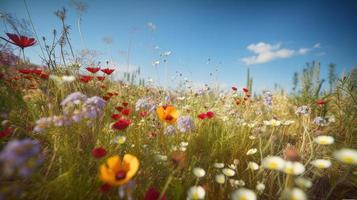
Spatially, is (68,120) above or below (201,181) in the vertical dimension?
above

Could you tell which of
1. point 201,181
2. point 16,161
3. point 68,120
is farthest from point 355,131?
point 16,161

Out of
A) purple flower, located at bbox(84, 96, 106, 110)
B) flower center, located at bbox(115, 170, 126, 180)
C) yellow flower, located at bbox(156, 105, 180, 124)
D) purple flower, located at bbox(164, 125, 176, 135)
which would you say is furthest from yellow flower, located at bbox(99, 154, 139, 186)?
purple flower, located at bbox(164, 125, 176, 135)

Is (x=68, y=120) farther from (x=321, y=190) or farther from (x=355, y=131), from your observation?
(x=355, y=131)

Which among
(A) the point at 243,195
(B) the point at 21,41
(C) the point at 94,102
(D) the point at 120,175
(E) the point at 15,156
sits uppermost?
(B) the point at 21,41

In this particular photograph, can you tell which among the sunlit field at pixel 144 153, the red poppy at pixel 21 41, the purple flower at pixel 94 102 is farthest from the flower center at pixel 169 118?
the red poppy at pixel 21 41

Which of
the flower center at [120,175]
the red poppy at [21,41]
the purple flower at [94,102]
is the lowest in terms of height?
the flower center at [120,175]

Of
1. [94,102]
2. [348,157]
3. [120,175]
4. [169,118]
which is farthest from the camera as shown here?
[169,118]

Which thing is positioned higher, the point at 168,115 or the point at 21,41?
the point at 21,41

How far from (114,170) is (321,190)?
6.04 ft

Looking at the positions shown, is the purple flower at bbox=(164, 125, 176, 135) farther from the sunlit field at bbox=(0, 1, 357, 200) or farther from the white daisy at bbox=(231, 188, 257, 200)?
the white daisy at bbox=(231, 188, 257, 200)

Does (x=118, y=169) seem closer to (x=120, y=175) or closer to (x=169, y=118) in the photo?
(x=120, y=175)

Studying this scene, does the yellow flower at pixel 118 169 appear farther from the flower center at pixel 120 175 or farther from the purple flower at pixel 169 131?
the purple flower at pixel 169 131

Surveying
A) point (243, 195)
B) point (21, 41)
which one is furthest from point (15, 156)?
point (21, 41)

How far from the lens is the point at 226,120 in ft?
9.08
